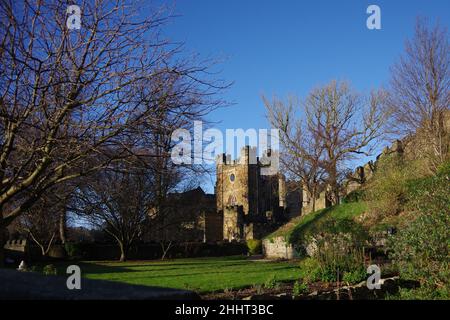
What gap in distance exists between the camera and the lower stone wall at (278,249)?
2626 centimetres

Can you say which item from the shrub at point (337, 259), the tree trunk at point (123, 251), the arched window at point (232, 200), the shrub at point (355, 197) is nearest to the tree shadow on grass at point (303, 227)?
the shrub at point (355, 197)

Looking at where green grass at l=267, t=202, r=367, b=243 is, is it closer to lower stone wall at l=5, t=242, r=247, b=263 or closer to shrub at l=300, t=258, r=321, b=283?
lower stone wall at l=5, t=242, r=247, b=263

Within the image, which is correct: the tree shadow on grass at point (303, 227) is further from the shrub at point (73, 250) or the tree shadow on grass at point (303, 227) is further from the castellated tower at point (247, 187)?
the castellated tower at point (247, 187)

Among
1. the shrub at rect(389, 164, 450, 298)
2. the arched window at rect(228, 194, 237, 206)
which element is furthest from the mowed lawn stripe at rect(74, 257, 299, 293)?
the arched window at rect(228, 194, 237, 206)

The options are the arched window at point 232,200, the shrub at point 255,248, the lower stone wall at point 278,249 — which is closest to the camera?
the lower stone wall at point 278,249

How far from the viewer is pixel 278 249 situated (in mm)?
27609

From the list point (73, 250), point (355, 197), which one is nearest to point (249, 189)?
point (73, 250)

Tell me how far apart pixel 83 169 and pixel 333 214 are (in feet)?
69.7

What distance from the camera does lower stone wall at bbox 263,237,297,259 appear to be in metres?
26.3

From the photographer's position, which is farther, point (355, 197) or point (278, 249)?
point (355, 197)

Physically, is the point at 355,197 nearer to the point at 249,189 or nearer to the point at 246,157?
the point at 246,157

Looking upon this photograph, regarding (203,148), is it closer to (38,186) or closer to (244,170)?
(38,186)

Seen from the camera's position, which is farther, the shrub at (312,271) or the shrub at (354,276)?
the shrub at (312,271)
